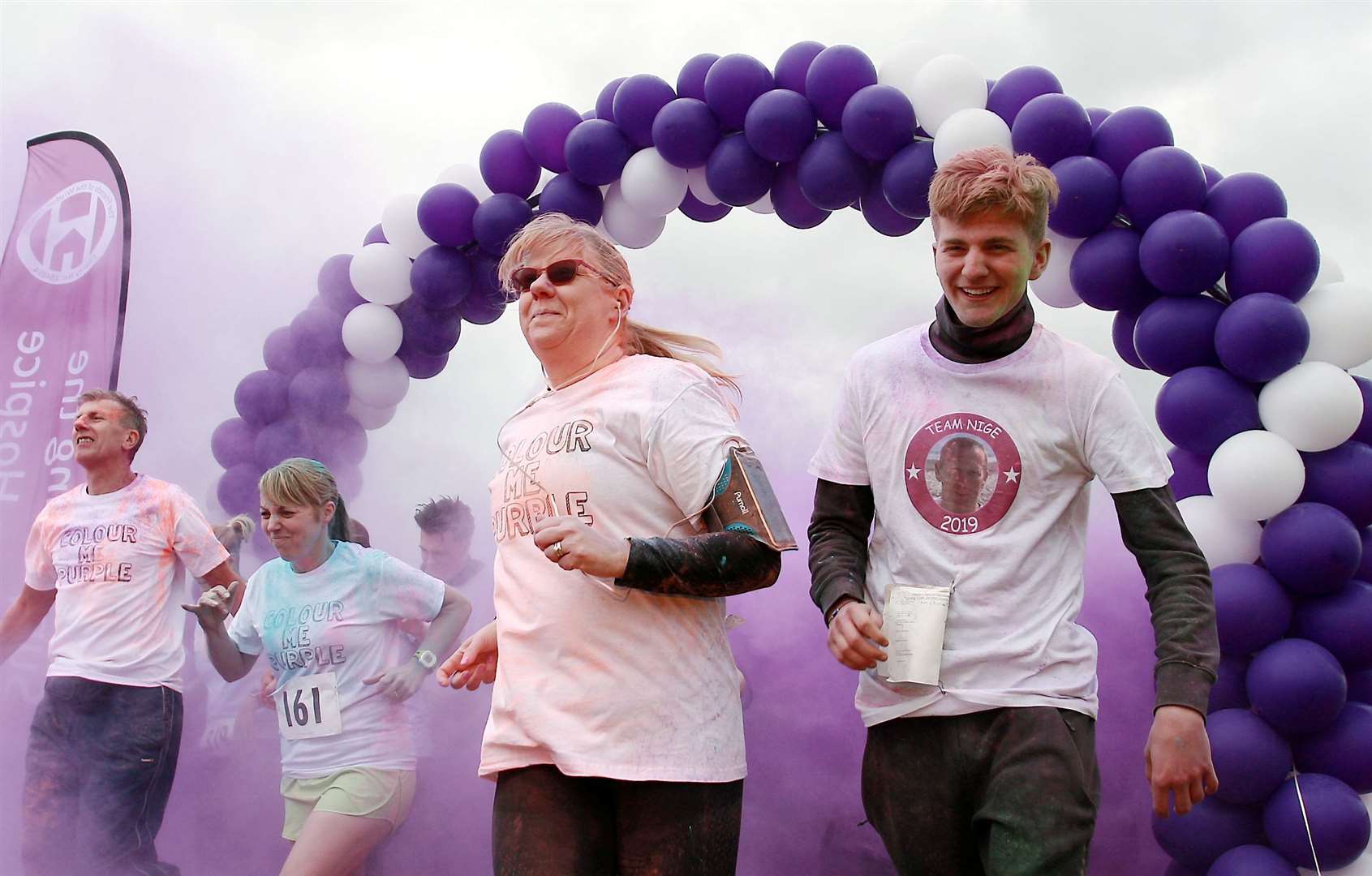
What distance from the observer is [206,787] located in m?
4.34

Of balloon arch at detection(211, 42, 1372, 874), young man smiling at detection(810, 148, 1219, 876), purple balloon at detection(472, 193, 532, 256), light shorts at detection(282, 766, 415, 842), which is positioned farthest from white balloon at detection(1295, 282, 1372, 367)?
light shorts at detection(282, 766, 415, 842)

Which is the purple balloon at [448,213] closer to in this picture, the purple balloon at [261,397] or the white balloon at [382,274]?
the white balloon at [382,274]

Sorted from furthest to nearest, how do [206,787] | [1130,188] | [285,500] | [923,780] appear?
[206,787] < [285,500] < [1130,188] < [923,780]

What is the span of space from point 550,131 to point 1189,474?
2.41 meters

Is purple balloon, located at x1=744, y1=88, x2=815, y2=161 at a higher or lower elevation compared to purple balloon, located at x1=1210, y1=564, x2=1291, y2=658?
higher

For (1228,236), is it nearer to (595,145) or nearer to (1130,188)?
(1130,188)

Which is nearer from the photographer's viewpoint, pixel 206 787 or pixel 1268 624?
pixel 1268 624

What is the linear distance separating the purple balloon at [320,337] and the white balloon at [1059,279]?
258cm

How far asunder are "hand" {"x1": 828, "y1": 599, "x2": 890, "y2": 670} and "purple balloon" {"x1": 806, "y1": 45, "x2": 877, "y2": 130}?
7.31 ft

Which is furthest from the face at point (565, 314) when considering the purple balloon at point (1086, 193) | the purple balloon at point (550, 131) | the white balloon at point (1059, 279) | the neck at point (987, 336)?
the purple balloon at point (550, 131)

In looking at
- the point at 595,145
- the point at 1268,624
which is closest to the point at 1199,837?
the point at 1268,624

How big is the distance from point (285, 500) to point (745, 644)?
162 cm

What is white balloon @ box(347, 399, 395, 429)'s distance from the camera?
183 inches

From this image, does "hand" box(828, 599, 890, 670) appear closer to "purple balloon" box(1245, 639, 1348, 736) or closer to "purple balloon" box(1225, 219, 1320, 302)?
"purple balloon" box(1245, 639, 1348, 736)
